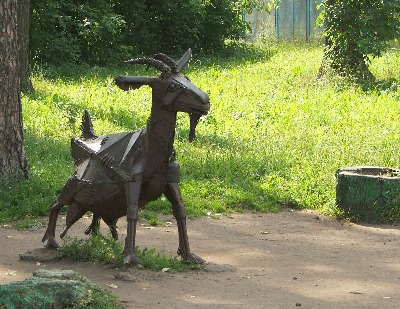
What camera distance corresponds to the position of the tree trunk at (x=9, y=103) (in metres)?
10.9

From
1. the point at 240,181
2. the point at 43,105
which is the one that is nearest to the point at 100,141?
the point at 240,181

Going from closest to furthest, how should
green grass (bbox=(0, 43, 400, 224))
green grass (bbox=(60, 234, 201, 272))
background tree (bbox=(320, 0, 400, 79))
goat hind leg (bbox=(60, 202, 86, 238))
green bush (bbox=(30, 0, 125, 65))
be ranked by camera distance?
1. green grass (bbox=(60, 234, 201, 272))
2. goat hind leg (bbox=(60, 202, 86, 238))
3. green grass (bbox=(0, 43, 400, 224))
4. background tree (bbox=(320, 0, 400, 79))
5. green bush (bbox=(30, 0, 125, 65))

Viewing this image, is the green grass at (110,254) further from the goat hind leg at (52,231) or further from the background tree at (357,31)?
the background tree at (357,31)

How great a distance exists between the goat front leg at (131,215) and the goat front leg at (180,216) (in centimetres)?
31

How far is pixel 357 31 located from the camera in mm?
18078

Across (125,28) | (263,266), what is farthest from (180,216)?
(125,28)

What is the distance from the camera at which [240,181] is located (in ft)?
38.3

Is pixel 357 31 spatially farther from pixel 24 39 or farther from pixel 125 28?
pixel 125 28

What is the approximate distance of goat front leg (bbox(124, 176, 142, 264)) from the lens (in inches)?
296

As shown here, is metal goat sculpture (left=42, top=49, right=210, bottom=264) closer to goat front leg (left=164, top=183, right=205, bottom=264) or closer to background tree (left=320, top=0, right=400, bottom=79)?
goat front leg (left=164, top=183, right=205, bottom=264)

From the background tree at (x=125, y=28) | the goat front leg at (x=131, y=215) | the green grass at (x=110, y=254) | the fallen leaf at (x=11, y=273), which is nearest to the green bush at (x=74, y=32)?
the background tree at (x=125, y=28)

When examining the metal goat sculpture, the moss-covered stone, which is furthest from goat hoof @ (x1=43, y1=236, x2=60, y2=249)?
the moss-covered stone

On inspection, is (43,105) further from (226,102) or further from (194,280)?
(194,280)

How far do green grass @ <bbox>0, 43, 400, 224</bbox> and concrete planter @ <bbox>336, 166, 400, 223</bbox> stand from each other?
0.85 feet
